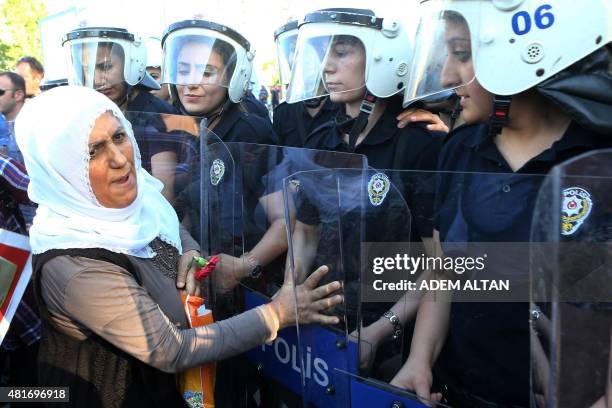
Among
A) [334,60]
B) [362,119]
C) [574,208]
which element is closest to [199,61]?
[334,60]

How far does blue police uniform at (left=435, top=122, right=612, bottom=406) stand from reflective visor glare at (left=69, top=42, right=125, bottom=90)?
158 inches

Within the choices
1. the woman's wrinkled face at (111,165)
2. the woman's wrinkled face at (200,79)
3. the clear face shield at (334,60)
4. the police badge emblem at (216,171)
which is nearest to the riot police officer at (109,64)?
the woman's wrinkled face at (200,79)

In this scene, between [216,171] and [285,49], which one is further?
[285,49]

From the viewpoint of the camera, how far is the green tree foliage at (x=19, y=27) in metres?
19.0

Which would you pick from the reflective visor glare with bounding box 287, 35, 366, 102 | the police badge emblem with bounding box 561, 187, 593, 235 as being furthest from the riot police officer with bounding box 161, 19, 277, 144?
the police badge emblem with bounding box 561, 187, 593, 235

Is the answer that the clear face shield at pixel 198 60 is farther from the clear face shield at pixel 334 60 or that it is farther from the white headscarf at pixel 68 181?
the white headscarf at pixel 68 181

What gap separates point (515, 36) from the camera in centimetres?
177

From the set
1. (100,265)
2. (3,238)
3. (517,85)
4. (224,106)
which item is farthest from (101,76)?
(517,85)

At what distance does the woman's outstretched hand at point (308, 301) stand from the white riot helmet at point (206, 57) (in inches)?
89.6

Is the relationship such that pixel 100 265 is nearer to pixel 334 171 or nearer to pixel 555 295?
pixel 334 171

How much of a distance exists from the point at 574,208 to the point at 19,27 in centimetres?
2287

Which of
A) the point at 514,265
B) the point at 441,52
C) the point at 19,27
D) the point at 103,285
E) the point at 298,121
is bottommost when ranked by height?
the point at 103,285

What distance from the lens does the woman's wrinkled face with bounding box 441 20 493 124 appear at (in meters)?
1.88

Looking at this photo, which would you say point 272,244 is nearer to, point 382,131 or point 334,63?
point 382,131
